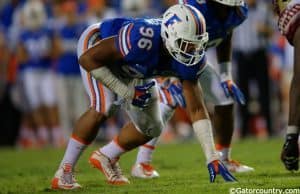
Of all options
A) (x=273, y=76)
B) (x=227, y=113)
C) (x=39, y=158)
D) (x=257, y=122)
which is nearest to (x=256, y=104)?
(x=257, y=122)

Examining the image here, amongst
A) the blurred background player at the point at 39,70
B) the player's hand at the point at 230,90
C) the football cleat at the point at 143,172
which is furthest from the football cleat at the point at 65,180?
the blurred background player at the point at 39,70

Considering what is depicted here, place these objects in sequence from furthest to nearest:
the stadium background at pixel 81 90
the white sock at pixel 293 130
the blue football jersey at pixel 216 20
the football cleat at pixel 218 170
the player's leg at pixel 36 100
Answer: the player's leg at pixel 36 100
the stadium background at pixel 81 90
the blue football jersey at pixel 216 20
the white sock at pixel 293 130
the football cleat at pixel 218 170

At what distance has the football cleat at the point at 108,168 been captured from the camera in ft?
22.6

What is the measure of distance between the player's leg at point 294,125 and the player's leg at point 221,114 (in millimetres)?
1096

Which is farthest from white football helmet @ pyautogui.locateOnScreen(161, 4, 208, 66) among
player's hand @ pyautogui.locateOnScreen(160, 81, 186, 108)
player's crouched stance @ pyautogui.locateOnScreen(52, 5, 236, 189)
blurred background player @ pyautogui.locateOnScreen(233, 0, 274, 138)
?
blurred background player @ pyautogui.locateOnScreen(233, 0, 274, 138)

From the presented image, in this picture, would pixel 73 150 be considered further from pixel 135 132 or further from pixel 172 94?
pixel 172 94

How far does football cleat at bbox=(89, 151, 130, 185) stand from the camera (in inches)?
271

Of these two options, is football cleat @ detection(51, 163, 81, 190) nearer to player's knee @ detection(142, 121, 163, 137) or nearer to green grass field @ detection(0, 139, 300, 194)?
green grass field @ detection(0, 139, 300, 194)

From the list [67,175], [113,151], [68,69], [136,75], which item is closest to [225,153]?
[113,151]

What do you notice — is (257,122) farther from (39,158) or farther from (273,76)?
(39,158)

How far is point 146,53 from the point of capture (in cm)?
630

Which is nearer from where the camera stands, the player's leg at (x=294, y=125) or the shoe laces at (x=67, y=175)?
the player's leg at (x=294, y=125)

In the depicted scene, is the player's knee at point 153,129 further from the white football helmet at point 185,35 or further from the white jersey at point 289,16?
the white jersey at point 289,16

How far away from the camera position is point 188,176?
7.18m
